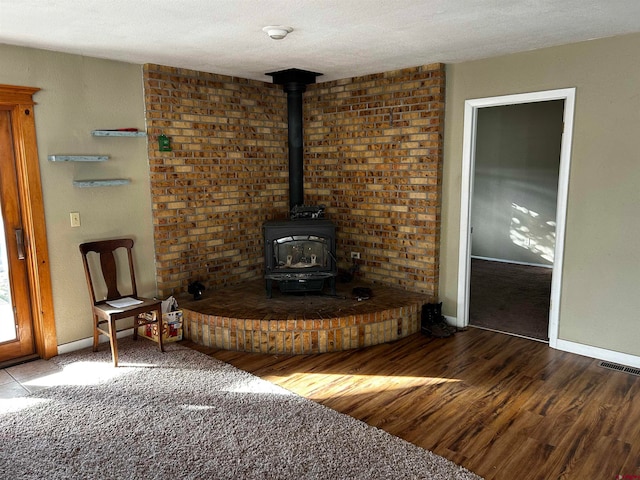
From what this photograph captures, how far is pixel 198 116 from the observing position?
4305 millimetres

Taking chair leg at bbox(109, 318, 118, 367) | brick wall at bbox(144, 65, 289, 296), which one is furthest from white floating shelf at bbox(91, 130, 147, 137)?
chair leg at bbox(109, 318, 118, 367)

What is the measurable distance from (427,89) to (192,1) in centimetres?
232

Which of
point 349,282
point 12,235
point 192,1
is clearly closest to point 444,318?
point 349,282

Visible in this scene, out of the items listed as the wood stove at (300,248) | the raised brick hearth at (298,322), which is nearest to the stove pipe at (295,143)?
the wood stove at (300,248)

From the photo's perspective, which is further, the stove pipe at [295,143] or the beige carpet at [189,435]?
the stove pipe at [295,143]

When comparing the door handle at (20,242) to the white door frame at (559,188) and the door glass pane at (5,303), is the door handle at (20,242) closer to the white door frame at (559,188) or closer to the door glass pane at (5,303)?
the door glass pane at (5,303)

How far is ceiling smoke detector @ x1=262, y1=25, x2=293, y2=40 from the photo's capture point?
2907 millimetres

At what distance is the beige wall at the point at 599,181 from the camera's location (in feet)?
10.8

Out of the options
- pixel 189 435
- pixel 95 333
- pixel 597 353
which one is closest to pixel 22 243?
pixel 95 333

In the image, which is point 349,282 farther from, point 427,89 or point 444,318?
point 427,89

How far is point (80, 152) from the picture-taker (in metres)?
3.67

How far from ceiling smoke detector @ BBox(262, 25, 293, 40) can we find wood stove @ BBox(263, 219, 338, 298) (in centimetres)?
167

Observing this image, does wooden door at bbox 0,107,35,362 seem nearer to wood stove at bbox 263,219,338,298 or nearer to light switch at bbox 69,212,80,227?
light switch at bbox 69,212,80,227

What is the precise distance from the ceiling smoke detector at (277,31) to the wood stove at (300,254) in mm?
1672
